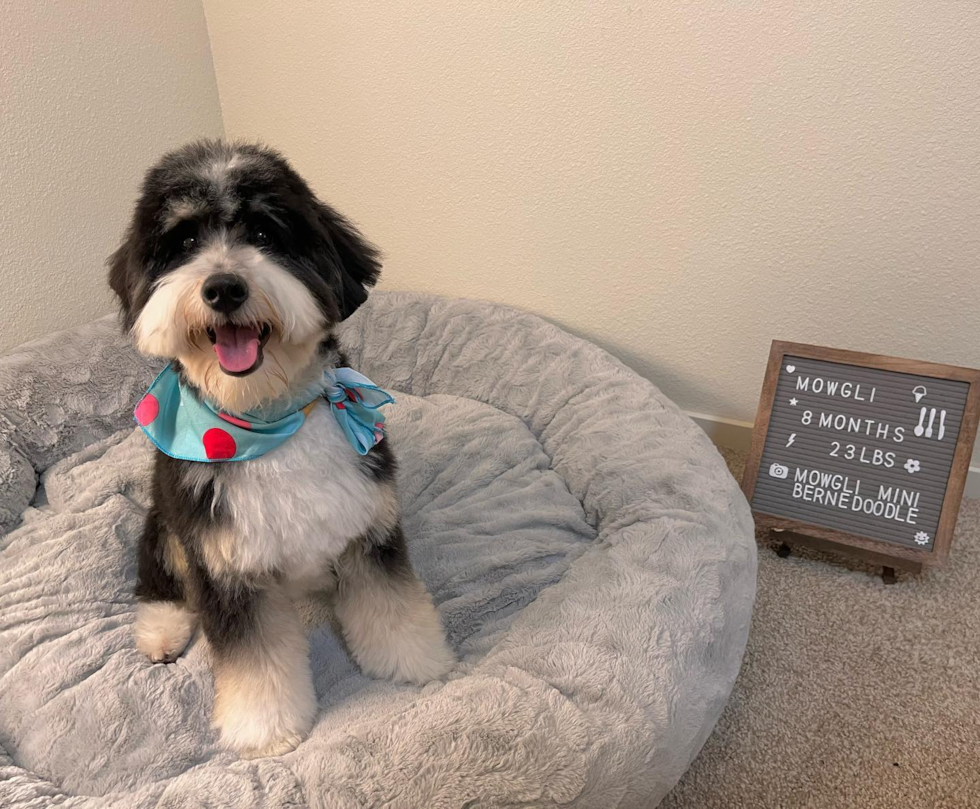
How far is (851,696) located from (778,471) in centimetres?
62

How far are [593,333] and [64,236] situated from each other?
5.66 ft

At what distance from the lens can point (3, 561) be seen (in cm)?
167

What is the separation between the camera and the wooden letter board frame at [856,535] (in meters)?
1.79

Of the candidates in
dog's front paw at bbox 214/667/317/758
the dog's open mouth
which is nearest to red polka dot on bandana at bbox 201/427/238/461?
the dog's open mouth

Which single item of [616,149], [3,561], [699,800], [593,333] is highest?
[616,149]

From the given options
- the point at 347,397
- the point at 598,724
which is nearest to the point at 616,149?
the point at 347,397

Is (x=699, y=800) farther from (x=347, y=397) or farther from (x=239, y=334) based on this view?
(x=239, y=334)

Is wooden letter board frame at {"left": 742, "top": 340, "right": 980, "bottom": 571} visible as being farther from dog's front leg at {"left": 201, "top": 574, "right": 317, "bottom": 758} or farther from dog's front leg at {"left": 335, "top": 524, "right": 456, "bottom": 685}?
dog's front leg at {"left": 201, "top": 574, "right": 317, "bottom": 758}

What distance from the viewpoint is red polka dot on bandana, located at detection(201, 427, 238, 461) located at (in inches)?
45.4

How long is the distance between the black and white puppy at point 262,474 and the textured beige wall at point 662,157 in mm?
1139

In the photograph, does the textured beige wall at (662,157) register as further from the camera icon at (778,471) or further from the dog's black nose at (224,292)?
the dog's black nose at (224,292)

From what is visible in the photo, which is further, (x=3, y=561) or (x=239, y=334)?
(x=3, y=561)

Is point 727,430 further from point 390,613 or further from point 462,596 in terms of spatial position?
point 390,613

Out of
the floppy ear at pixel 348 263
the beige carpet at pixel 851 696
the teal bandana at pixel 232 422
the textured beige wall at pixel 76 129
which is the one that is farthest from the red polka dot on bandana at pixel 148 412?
the textured beige wall at pixel 76 129
